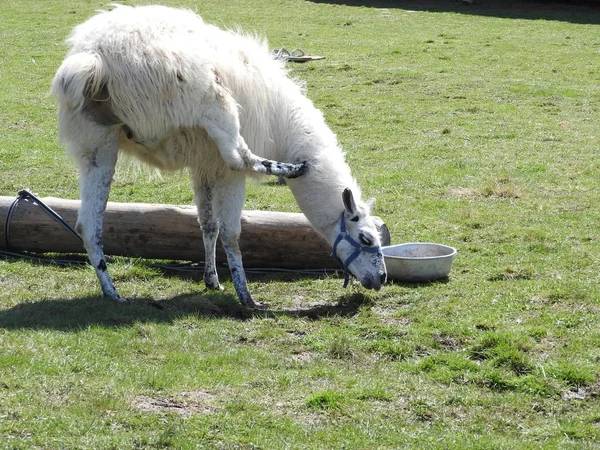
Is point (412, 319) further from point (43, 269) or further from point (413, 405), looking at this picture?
point (43, 269)

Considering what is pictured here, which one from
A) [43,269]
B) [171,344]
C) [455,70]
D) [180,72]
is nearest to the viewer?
[171,344]

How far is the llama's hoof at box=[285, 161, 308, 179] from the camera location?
26.6 ft

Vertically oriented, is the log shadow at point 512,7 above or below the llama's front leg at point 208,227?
above

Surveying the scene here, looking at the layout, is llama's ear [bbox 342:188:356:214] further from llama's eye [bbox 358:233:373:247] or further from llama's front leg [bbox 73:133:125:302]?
llama's front leg [bbox 73:133:125:302]

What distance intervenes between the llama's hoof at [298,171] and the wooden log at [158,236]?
69cm

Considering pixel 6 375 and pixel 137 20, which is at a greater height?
pixel 137 20

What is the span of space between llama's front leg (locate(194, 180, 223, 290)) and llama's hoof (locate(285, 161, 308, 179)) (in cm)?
79

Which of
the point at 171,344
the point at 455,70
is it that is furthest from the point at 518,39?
the point at 171,344

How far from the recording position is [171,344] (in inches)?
264

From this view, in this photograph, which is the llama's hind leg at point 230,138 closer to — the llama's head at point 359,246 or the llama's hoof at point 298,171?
the llama's hoof at point 298,171

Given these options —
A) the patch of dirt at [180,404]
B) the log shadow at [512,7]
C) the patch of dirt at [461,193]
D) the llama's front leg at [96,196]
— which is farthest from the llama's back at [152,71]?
the log shadow at [512,7]

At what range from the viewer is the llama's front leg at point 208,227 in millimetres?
8469

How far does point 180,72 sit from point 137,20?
615 mm

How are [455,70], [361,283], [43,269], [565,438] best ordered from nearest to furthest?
[565,438] < [361,283] < [43,269] < [455,70]
